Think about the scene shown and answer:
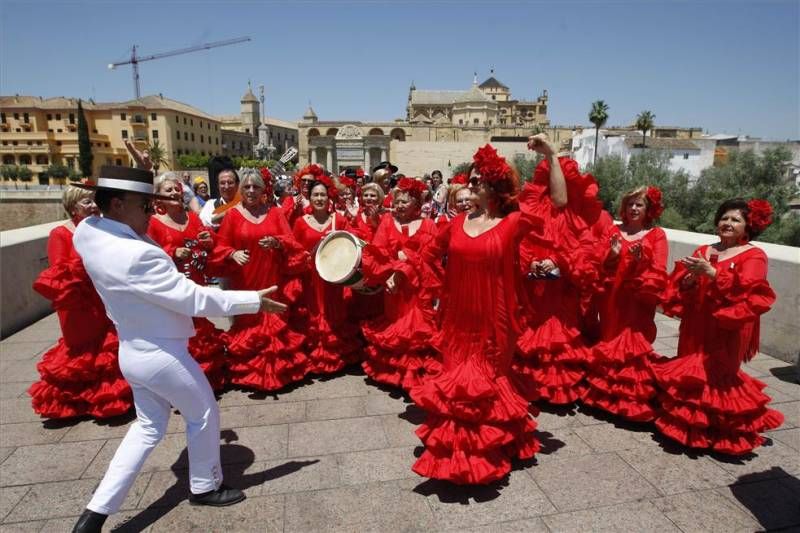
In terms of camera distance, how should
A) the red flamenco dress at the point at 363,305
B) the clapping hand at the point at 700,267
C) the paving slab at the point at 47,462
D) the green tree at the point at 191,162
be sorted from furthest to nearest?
the green tree at the point at 191,162
the red flamenco dress at the point at 363,305
the paving slab at the point at 47,462
the clapping hand at the point at 700,267

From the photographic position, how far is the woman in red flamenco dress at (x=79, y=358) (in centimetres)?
402

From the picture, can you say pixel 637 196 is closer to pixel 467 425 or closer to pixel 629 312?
pixel 629 312

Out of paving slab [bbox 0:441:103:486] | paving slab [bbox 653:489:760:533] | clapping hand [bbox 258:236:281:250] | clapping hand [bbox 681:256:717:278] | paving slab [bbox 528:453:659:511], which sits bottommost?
paving slab [bbox 653:489:760:533]

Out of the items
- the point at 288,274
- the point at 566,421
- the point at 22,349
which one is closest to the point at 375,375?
the point at 288,274

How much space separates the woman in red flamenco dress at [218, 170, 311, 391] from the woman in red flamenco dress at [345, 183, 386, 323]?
2.66 feet

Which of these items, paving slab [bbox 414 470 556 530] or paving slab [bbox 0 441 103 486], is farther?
paving slab [bbox 0 441 103 486]

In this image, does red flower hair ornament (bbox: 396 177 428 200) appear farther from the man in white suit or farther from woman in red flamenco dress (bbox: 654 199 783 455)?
woman in red flamenco dress (bbox: 654 199 783 455)

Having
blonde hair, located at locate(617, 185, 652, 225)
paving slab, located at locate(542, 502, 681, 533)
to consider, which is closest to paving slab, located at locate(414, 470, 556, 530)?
paving slab, located at locate(542, 502, 681, 533)

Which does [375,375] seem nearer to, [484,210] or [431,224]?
[431,224]

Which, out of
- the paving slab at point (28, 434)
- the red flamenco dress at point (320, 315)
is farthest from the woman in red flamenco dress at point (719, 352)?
the paving slab at point (28, 434)

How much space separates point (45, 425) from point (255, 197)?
2756 mm

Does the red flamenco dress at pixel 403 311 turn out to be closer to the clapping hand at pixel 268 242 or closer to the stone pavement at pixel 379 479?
the stone pavement at pixel 379 479

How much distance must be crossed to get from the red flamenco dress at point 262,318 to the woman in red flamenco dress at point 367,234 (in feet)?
2.65

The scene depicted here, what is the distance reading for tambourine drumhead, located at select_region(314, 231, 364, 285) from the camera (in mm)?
4426
